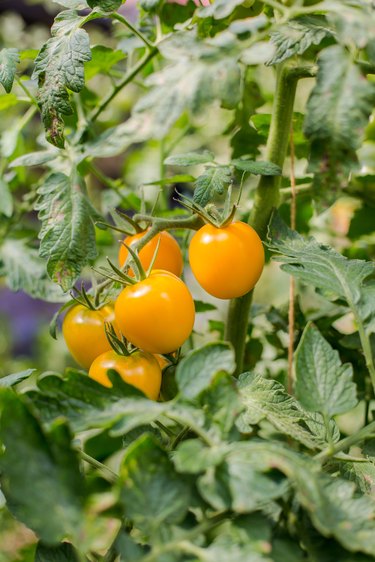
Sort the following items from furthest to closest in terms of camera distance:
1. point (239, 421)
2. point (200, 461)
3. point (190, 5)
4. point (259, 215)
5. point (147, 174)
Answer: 1. point (147, 174)
2. point (190, 5)
3. point (259, 215)
4. point (239, 421)
5. point (200, 461)

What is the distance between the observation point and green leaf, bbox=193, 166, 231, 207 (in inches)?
24.5

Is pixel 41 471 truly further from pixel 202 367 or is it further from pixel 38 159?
pixel 38 159

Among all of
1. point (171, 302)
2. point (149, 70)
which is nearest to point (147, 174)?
point (149, 70)

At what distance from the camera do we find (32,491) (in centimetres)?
40

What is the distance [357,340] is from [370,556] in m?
0.35

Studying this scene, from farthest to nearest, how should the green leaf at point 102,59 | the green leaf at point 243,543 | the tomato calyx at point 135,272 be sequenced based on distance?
the green leaf at point 102,59 → the tomato calyx at point 135,272 → the green leaf at point 243,543

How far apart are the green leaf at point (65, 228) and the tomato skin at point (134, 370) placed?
8cm

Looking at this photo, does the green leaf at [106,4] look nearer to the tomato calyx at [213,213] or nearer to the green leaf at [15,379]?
the tomato calyx at [213,213]

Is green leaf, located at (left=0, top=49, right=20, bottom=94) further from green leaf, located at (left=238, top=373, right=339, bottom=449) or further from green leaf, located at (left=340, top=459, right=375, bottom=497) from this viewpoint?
green leaf, located at (left=340, top=459, right=375, bottom=497)

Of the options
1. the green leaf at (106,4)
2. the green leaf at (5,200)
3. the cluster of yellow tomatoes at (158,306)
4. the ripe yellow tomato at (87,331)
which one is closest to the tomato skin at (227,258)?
the cluster of yellow tomatoes at (158,306)

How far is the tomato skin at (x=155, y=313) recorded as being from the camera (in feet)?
1.88

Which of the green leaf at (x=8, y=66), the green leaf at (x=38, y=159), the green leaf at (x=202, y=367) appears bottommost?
the green leaf at (x=38, y=159)

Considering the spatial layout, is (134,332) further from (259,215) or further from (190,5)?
(190,5)

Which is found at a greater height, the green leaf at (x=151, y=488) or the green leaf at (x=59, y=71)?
the green leaf at (x=59, y=71)
